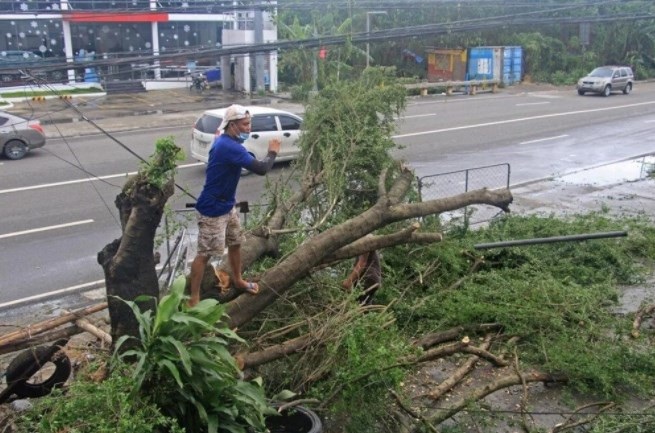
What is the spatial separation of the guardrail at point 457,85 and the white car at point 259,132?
17.8 meters

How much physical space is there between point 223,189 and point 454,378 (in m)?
2.83

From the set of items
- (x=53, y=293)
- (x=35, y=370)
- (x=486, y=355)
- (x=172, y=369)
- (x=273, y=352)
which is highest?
(x=172, y=369)

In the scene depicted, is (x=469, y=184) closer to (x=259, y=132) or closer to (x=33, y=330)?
(x=259, y=132)

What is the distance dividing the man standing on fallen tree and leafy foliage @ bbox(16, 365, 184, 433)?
1.66 metres

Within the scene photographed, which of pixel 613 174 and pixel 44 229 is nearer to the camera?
pixel 44 229

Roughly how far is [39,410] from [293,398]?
2.00 m

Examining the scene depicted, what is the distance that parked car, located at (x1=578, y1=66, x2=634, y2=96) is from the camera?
37.7 meters

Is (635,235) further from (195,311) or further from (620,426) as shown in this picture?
(195,311)

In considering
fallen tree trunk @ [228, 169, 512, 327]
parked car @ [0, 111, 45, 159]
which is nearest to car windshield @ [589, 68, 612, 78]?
parked car @ [0, 111, 45, 159]

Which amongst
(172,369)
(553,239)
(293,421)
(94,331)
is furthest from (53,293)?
(553,239)

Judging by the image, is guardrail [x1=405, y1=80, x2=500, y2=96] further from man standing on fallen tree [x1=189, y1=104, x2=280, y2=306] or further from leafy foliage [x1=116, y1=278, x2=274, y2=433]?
leafy foliage [x1=116, y1=278, x2=274, y2=433]

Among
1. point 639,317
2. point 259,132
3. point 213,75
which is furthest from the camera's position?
point 213,75

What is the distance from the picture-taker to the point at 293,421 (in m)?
5.77

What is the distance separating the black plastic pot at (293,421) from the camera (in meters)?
5.69
